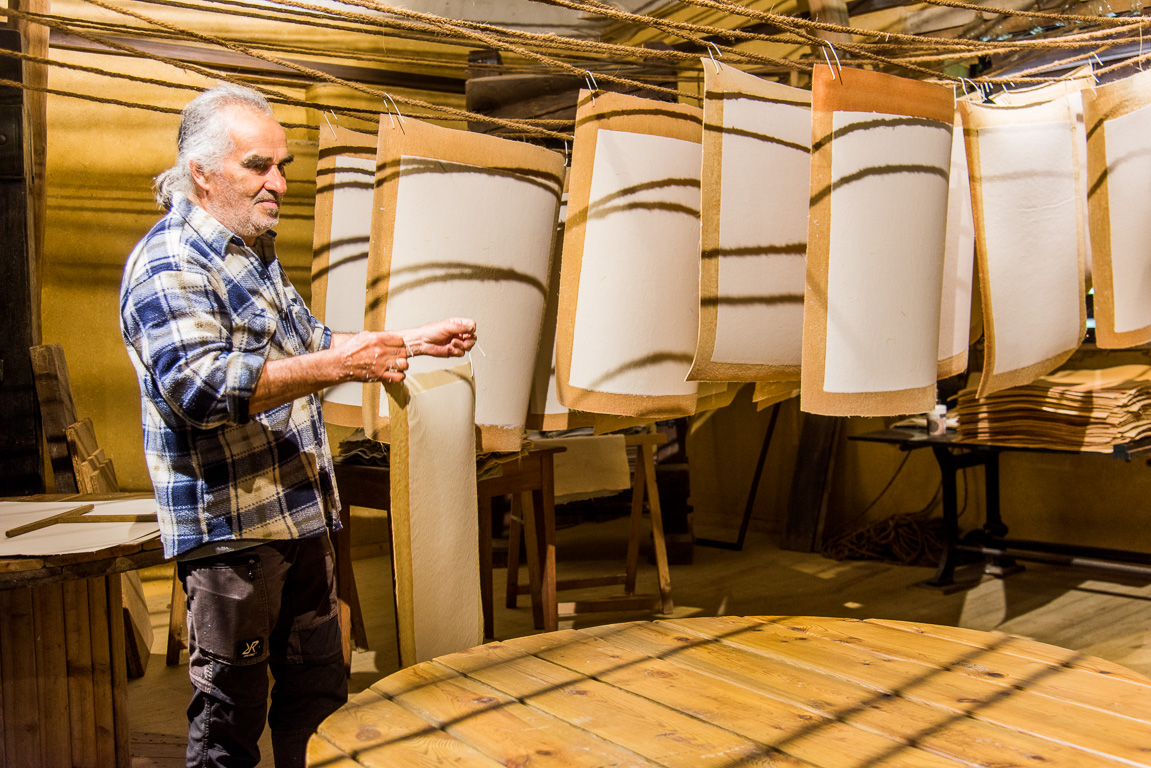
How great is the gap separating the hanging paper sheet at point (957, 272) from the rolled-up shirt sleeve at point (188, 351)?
4.26 ft

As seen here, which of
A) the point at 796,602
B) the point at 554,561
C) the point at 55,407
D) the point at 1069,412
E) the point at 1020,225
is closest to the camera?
the point at 1020,225

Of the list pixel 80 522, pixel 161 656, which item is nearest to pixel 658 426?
pixel 161 656

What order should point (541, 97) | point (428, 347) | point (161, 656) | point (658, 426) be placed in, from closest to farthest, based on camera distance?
point (428, 347) < point (161, 656) < point (541, 97) < point (658, 426)

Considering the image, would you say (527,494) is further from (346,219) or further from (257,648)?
(257,648)

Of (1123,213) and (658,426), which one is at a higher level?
(1123,213)

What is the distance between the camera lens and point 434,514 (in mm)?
1346

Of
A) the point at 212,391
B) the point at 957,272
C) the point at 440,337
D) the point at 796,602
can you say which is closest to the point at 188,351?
the point at 212,391

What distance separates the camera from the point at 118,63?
14.0 feet

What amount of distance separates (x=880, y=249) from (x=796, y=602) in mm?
2557

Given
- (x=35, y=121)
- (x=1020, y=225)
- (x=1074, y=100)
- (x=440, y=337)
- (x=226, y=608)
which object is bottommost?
(x=226, y=608)

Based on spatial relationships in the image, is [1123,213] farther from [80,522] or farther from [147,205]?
[147,205]

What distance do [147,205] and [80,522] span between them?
8.89ft

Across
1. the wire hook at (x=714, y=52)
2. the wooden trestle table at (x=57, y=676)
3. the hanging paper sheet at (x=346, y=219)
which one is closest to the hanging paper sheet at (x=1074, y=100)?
the wire hook at (x=714, y=52)

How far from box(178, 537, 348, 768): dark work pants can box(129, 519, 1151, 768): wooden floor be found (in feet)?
3.22
